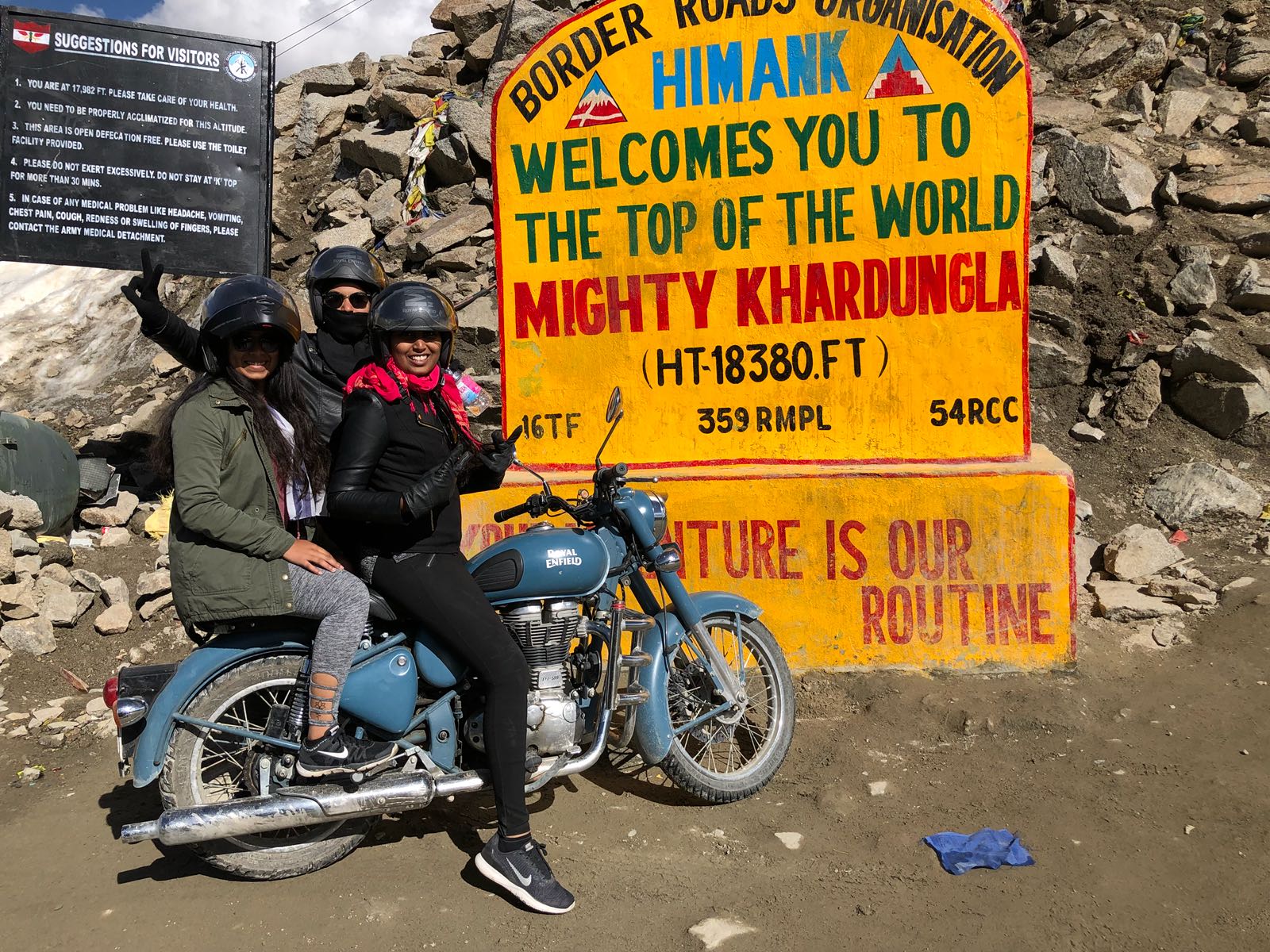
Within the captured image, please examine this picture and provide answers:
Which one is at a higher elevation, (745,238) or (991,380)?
(745,238)

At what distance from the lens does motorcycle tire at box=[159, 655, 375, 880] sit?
11.4ft

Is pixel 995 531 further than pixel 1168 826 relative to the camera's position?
Yes

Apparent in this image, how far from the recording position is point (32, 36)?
7918 millimetres

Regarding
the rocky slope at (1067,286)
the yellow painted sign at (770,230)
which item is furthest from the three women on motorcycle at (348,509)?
the rocky slope at (1067,286)

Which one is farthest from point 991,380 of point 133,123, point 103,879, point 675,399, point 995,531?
point 133,123

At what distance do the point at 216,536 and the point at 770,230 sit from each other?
3217 mm

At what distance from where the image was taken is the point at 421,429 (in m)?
3.54

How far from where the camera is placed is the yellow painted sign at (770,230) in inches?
202

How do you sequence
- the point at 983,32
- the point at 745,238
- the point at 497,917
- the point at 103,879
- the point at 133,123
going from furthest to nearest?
1. the point at 133,123
2. the point at 745,238
3. the point at 983,32
4. the point at 103,879
5. the point at 497,917

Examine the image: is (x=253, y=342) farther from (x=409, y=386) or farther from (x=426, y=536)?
(x=426, y=536)

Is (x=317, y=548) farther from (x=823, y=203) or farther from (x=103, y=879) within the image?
(x=823, y=203)

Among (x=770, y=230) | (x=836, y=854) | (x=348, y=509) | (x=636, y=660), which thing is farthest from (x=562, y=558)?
(x=770, y=230)

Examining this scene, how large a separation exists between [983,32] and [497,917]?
14.8 ft

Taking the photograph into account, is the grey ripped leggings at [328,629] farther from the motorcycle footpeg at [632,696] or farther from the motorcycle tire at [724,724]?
the motorcycle tire at [724,724]
